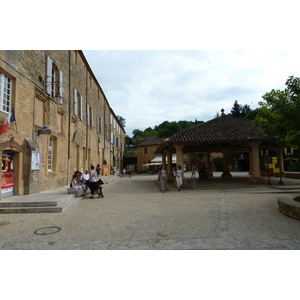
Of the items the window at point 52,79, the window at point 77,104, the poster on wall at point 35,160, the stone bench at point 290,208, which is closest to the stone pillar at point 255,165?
the stone bench at point 290,208

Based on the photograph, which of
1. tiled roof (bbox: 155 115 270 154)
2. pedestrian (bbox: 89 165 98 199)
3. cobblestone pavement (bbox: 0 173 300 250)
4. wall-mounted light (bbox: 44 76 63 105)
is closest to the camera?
cobblestone pavement (bbox: 0 173 300 250)

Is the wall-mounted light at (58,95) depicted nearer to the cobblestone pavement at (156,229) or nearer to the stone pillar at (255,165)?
the cobblestone pavement at (156,229)

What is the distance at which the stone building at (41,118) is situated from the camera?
882 centimetres

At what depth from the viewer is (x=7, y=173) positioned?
8820 millimetres

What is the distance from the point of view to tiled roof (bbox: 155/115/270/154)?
12906 mm

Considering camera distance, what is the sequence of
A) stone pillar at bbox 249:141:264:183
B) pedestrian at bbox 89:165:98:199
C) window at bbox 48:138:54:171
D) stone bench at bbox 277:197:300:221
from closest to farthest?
stone bench at bbox 277:197:300:221
pedestrian at bbox 89:165:98:199
window at bbox 48:138:54:171
stone pillar at bbox 249:141:264:183

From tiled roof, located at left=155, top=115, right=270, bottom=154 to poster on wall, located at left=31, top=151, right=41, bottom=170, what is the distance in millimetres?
7289

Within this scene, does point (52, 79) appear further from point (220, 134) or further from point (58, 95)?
point (220, 134)

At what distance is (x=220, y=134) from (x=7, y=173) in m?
11.4

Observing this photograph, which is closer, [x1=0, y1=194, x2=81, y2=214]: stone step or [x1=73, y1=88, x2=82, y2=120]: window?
[x1=0, y1=194, x2=81, y2=214]: stone step

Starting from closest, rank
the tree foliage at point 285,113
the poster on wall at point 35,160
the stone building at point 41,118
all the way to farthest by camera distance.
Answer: the tree foliage at point 285,113 < the stone building at point 41,118 < the poster on wall at point 35,160

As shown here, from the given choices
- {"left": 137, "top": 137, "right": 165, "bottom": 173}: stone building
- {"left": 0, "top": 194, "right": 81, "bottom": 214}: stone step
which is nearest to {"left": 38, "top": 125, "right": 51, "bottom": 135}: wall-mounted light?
{"left": 0, "top": 194, "right": 81, "bottom": 214}: stone step

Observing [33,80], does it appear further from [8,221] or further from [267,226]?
[267,226]

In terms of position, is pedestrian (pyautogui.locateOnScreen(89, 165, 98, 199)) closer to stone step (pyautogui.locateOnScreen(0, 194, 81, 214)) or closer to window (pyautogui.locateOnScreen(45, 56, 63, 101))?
stone step (pyautogui.locateOnScreen(0, 194, 81, 214))
